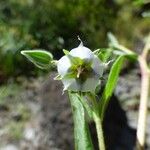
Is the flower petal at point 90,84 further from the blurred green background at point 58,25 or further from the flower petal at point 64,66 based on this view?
the blurred green background at point 58,25

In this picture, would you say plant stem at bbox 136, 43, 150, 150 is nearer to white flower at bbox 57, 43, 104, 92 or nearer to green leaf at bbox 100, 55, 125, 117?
green leaf at bbox 100, 55, 125, 117

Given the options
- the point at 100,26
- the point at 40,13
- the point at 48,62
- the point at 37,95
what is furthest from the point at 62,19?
the point at 48,62

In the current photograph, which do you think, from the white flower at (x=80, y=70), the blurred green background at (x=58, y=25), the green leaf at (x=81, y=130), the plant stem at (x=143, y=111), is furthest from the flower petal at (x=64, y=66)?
the blurred green background at (x=58, y=25)

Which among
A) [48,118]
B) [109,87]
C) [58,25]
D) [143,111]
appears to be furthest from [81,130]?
[58,25]

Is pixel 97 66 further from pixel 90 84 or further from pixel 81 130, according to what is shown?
pixel 81 130

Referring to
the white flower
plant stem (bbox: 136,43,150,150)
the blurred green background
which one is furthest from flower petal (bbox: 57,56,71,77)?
the blurred green background

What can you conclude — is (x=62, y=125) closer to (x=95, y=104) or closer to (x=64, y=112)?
(x=64, y=112)
